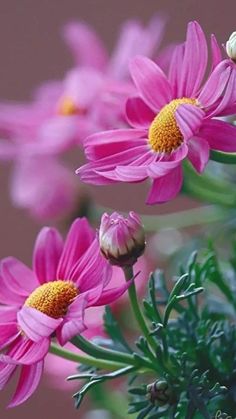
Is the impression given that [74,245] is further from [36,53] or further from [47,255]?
[36,53]

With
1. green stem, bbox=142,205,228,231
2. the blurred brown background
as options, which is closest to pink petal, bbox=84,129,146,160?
green stem, bbox=142,205,228,231

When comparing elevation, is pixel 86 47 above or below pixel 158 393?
above

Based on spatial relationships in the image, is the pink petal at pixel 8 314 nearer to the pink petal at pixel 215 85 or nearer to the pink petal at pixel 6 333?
the pink petal at pixel 6 333

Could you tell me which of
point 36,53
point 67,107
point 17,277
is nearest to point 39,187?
point 67,107

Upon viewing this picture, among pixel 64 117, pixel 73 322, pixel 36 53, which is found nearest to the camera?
pixel 73 322

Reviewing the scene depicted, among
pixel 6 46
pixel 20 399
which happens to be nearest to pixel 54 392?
pixel 6 46
